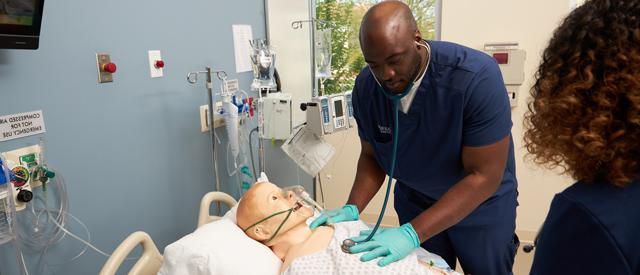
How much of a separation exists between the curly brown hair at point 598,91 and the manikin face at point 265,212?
929mm

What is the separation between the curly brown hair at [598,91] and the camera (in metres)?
0.54

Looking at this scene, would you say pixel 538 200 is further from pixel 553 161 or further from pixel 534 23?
pixel 553 161

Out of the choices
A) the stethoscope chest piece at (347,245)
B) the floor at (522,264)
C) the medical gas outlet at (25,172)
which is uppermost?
the medical gas outlet at (25,172)

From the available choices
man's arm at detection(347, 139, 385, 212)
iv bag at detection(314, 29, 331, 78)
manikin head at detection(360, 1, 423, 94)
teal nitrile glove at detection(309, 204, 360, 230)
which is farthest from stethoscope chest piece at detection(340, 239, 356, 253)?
iv bag at detection(314, 29, 331, 78)

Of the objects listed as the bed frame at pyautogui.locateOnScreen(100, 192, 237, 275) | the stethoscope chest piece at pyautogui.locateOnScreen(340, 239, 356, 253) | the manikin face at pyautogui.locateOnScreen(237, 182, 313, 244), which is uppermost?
the manikin face at pyautogui.locateOnScreen(237, 182, 313, 244)

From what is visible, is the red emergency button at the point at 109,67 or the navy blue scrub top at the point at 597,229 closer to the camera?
the navy blue scrub top at the point at 597,229

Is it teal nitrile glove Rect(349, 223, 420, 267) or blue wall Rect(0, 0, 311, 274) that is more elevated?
blue wall Rect(0, 0, 311, 274)

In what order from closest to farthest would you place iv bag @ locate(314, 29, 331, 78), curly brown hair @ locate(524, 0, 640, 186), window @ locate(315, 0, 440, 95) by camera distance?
curly brown hair @ locate(524, 0, 640, 186) → iv bag @ locate(314, 29, 331, 78) → window @ locate(315, 0, 440, 95)

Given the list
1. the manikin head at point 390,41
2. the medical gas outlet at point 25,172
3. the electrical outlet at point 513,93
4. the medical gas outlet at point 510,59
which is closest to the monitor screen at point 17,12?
the medical gas outlet at point 25,172

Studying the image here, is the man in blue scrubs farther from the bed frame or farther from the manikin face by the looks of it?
the bed frame

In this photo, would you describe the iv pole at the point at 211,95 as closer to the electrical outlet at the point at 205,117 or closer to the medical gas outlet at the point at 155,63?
the electrical outlet at the point at 205,117

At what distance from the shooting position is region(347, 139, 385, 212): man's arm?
160 centimetres

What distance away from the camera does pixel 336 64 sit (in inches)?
125

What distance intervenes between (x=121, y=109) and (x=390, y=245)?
1.14 meters
